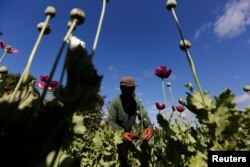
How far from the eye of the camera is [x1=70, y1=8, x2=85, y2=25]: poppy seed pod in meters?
1.67

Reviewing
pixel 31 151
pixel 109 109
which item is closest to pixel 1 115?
pixel 31 151

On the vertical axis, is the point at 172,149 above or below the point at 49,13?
below

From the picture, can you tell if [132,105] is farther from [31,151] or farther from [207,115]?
[31,151]

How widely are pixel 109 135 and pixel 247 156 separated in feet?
16.0

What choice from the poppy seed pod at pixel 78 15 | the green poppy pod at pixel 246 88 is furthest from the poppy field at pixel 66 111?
the green poppy pod at pixel 246 88

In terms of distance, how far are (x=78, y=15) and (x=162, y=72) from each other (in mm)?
2951

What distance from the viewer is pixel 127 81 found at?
5.62 meters

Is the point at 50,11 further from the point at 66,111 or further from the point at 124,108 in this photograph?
the point at 124,108

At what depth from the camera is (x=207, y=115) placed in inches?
85.7

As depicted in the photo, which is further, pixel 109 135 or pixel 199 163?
pixel 109 135

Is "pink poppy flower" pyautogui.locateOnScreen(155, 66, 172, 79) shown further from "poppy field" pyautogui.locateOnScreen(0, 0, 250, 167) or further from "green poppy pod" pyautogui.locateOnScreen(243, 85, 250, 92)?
"poppy field" pyautogui.locateOnScreen(0, 0, 250, 167)

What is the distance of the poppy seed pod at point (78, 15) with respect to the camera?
1.67 metres

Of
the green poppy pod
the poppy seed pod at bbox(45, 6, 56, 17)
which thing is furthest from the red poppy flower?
the poppy seed pod at bbox(45, 6, 56, 17)

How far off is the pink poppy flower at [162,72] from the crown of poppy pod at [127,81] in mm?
1031
